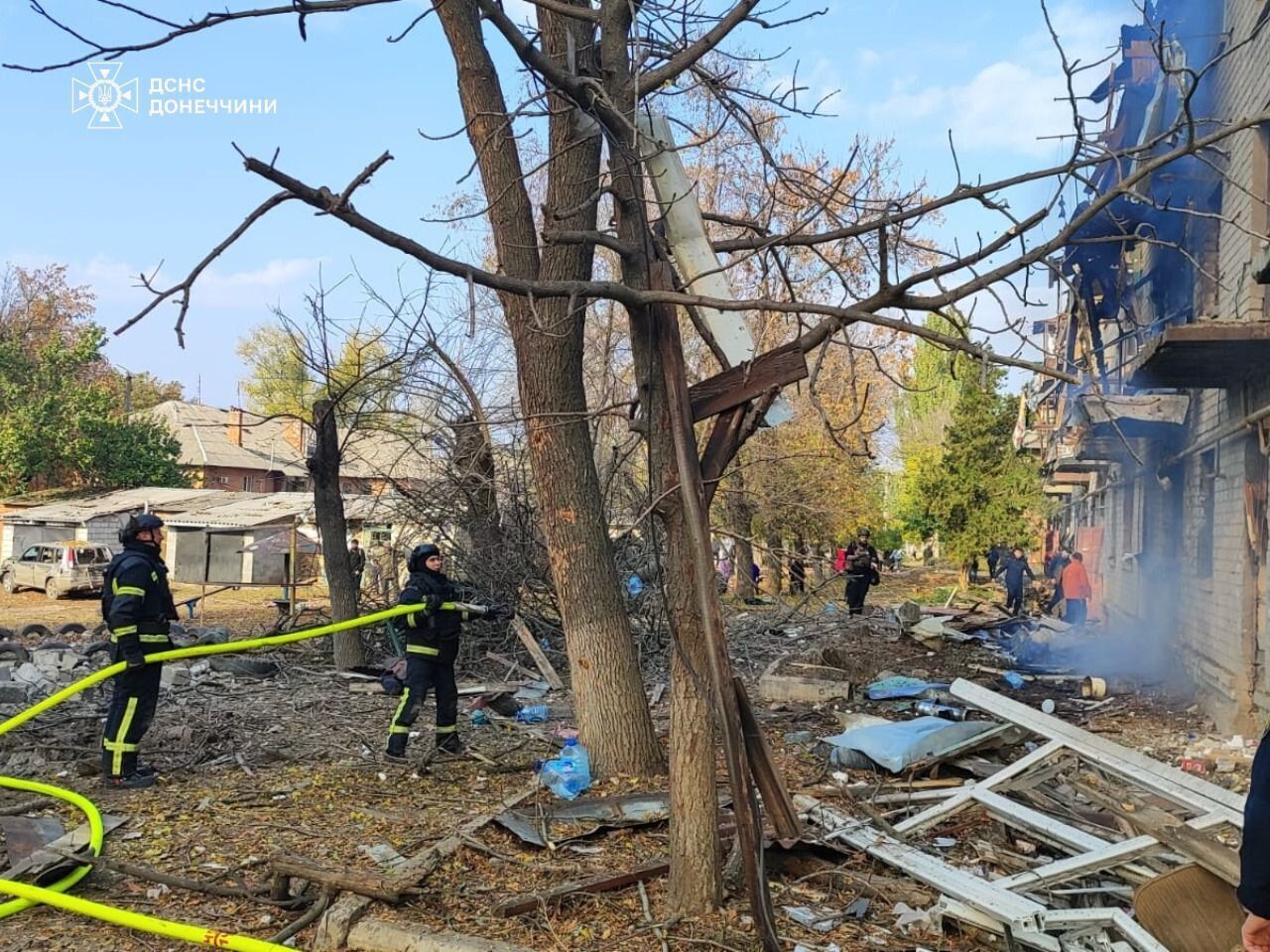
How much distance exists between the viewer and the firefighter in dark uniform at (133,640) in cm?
696

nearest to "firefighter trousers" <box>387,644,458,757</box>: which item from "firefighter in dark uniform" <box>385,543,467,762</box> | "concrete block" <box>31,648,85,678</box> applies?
"firefighter in dark uniform" <box>385,543,467,762</box>

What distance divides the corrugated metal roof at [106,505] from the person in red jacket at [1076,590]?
29.3 m

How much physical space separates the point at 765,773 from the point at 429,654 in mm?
3923

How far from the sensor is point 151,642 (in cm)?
713

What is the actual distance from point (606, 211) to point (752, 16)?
611 inches

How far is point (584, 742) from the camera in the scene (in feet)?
23.6

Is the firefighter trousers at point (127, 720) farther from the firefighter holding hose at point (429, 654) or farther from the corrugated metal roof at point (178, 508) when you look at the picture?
→ the corrugated metal roof at point (178, 508)

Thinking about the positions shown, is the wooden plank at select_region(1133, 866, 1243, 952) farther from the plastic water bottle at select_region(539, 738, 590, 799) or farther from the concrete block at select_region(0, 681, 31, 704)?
the concrete block at select_region(0, 681, 31, 704)

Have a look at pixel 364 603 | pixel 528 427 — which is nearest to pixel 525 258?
pixel 528 427

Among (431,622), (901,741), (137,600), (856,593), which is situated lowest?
(901,741)

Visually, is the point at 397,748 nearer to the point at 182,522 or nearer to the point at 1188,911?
the point at 1188,911

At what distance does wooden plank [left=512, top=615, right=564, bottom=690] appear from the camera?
458 inches

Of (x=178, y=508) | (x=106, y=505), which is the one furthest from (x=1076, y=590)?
(x=106, y=505)

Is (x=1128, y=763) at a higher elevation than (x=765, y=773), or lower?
lower
